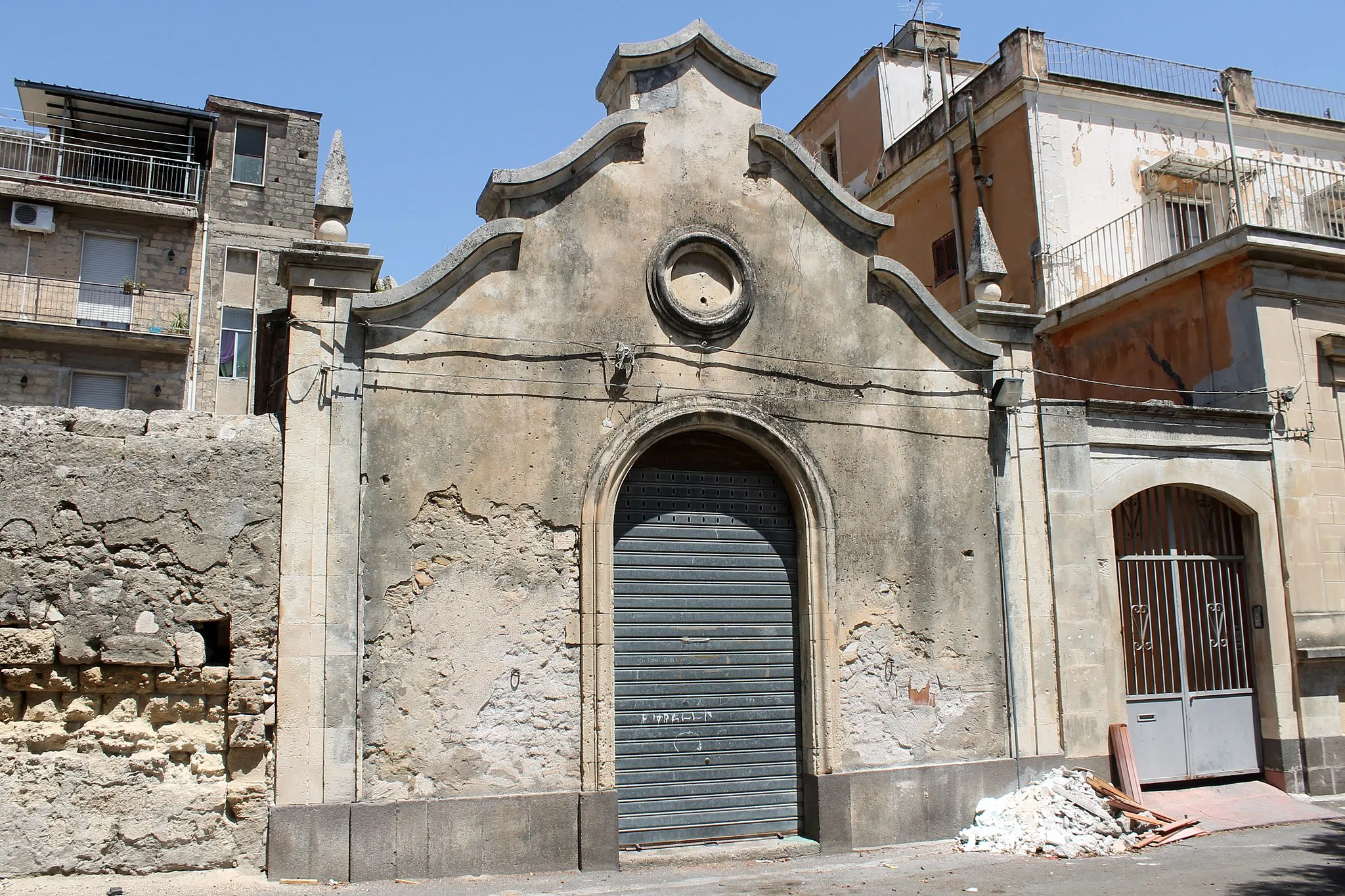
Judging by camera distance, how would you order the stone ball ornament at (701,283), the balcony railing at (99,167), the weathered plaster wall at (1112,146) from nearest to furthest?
the stone ball ornament at (701,283) → the weathered plaster wall at (1112,146) → the balcony railing at (99,167)

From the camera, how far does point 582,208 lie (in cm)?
950

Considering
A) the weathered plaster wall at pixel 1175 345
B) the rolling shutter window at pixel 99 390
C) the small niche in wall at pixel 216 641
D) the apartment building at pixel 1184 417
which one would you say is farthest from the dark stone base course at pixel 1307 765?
the rolling shutter window at pixel 99 390

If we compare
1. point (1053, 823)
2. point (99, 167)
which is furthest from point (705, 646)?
point (99, 167)

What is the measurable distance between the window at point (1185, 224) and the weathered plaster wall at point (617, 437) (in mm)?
8305

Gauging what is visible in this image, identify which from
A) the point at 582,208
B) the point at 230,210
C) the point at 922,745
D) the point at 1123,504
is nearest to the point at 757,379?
the point at 582,208

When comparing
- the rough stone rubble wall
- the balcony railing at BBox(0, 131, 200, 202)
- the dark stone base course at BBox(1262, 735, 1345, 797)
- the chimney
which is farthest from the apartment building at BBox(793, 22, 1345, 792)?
the balcony railing at BBox(0, 131, 200, 202)

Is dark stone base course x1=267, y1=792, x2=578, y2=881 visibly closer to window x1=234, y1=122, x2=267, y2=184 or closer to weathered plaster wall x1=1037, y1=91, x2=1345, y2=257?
weathered plaster wall x1=1037, y1=91, x2=1345, y2=257

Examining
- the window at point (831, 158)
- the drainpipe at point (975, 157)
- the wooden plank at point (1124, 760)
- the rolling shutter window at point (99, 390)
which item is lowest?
the wooden plank at point (1124, 760)

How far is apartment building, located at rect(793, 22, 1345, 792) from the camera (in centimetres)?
1112

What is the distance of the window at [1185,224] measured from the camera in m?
16.8

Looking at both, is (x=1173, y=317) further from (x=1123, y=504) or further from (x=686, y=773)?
(x=686, y=773)

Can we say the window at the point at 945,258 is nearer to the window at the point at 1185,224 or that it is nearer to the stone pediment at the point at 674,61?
the window at the point at 1185,224

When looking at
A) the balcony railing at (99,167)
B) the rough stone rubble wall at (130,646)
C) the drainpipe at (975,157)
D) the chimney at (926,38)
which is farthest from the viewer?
the balcony railing at (99,167)

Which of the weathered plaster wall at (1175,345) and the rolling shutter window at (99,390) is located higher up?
Answer: the rolling shutter window at (99,390)
